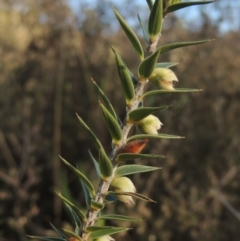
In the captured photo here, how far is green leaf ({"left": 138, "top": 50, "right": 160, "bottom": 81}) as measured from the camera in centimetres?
52

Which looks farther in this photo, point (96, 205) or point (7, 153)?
point (7, 153)

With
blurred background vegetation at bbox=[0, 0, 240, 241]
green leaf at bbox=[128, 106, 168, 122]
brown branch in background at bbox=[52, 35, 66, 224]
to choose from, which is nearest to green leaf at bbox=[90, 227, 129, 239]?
green leaf at bbox=[128, 106, 168, 122]

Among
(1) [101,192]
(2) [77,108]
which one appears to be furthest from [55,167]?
(1) [101,192]

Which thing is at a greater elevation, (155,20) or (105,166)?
(155,20)

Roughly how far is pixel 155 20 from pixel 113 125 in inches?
4.8

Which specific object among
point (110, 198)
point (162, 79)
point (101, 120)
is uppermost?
point (162, 79)

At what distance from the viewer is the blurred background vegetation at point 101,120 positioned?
10.6ft

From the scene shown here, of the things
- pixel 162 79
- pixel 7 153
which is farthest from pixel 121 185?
pixel 7 153

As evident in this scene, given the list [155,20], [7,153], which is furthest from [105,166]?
[7,153]

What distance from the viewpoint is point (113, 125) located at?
20.9 inches

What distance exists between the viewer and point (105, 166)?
1.73 ft

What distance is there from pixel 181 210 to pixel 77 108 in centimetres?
127

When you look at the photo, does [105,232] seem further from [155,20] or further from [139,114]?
[155,20]

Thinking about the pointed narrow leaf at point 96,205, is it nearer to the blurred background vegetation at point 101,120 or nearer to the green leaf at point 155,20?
the green leaf at point 155,20
